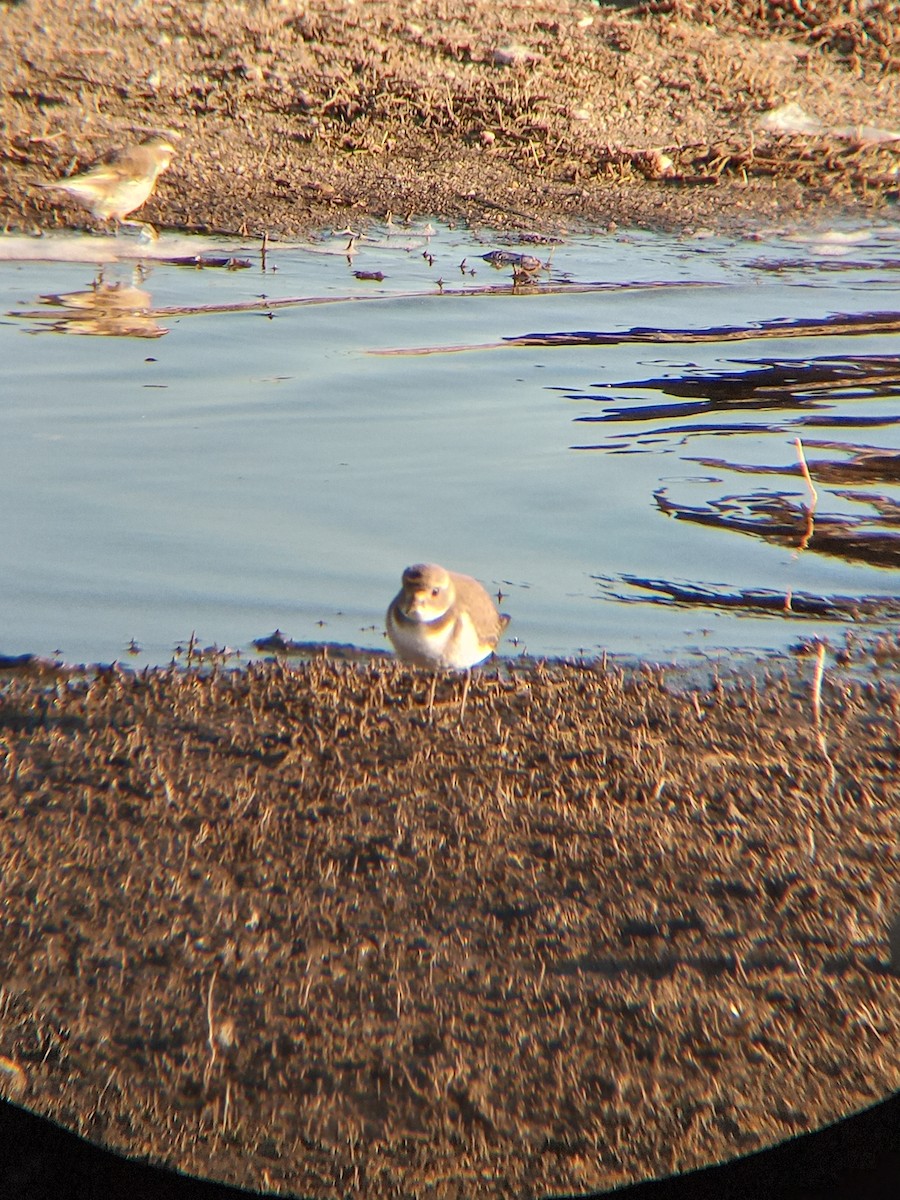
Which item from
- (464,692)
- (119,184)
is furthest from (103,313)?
(464,692)

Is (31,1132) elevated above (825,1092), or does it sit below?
below

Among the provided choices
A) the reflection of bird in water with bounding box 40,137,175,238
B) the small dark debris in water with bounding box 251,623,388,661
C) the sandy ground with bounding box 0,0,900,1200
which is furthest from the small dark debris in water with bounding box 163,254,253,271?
the sandy ground with bounding box 0,0,900,1200

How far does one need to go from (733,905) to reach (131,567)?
128 inches

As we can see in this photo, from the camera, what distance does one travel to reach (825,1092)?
3.34 meters

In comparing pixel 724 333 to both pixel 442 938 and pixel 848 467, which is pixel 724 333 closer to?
pixel 848 467

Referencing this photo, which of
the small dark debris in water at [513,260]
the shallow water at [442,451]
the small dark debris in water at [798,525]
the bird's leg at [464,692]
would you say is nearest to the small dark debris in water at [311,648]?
the shallow water at [442,451]

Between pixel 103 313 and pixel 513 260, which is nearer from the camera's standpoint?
pixel 103 313

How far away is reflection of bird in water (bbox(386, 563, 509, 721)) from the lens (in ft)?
16.1

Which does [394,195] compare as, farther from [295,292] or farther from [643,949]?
[643,949]

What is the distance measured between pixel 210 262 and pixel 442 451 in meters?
4.67

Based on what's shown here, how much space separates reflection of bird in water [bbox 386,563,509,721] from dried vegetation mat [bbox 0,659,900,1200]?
24 cm

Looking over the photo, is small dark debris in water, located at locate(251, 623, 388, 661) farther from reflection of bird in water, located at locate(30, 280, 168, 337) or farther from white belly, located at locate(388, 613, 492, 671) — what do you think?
reflection of bird in water, located at locate(30, 280, 168, 337)

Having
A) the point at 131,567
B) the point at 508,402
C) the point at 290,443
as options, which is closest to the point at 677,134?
the point at 508,402

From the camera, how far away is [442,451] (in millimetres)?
7449
